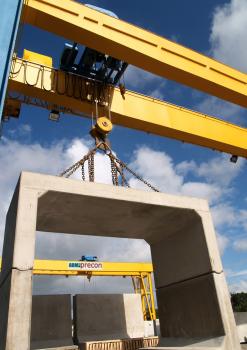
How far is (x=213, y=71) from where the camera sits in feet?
31.0

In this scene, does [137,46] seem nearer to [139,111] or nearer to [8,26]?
[139,111]

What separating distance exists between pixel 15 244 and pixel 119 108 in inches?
223

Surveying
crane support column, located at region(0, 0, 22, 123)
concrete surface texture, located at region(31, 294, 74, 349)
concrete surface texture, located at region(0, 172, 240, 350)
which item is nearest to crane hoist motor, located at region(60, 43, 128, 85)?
crane support column, located at region(0, 0, 22, 123)

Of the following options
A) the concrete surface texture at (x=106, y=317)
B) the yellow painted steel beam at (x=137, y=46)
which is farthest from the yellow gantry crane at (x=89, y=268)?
the yellow painted steel beam at (x=137, y=46)

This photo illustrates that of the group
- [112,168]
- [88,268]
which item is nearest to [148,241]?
[112,168]

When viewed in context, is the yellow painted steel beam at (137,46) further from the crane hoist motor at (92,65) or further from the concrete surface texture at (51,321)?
the concrete surface texture at (51,321)

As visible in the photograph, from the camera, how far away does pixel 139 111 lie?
31.5 feet

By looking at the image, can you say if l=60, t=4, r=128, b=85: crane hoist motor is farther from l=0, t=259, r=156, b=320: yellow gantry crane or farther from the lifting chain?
l=0, t=259, r=156, b=320: yellow gantry crane

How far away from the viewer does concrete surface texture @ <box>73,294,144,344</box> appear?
12.2 m

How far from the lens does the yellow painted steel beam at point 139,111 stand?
855 cm

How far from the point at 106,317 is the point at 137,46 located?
992 centimetres

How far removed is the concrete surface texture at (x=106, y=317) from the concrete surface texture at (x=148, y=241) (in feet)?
17.4

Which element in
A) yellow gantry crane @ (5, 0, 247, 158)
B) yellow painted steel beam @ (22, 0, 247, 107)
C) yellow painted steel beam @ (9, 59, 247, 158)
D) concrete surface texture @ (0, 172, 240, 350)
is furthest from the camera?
Answer: yellow painted steel beam @ (9, 59, 247, 158)

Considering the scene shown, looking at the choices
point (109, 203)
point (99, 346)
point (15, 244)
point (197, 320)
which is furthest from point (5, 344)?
point (99, 346)
